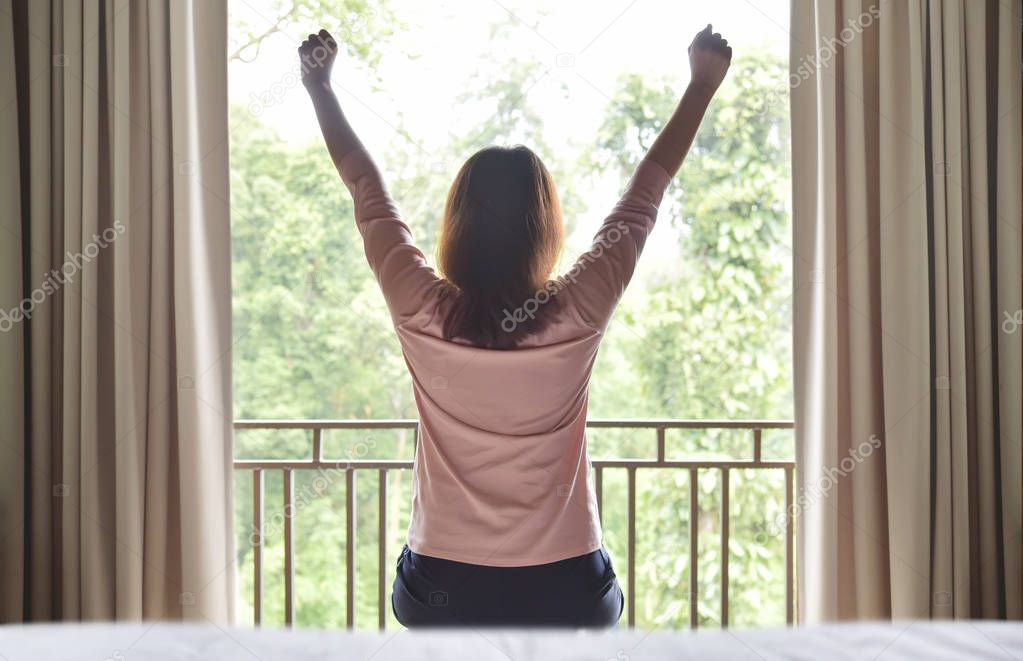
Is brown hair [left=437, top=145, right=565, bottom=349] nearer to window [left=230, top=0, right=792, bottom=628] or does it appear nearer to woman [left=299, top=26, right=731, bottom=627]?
woman [left=299, top=26, right=731, bottom=627]

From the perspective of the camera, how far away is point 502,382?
110 centimetres

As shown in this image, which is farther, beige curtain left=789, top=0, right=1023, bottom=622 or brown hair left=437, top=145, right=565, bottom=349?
beige curtain left=789, top=0, right=1023, bottom=622

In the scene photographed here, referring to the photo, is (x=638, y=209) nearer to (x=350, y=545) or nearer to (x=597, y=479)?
(x=597, y=479)

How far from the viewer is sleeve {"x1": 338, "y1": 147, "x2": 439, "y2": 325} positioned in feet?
3.71

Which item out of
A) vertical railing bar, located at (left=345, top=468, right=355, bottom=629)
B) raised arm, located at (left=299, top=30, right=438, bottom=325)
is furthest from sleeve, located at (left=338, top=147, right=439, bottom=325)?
vertical railing bar, located at (left=345, top=468, right=355, bottom=629)

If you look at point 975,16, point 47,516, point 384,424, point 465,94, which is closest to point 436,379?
point 384,424

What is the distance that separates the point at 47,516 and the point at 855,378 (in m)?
2.15

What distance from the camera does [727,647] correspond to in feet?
2.91

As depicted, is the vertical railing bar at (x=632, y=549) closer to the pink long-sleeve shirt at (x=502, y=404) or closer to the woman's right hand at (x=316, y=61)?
the pink long-sleeve shirt at (x=502, y=404)

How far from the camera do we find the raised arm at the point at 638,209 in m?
1.13

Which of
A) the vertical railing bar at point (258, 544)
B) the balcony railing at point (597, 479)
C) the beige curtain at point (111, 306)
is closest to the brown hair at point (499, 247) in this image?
the balcony railing at point (597, 479)

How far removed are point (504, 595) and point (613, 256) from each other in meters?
0.52

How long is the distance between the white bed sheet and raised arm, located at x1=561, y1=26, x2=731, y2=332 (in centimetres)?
45

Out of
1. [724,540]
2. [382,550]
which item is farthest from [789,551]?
[382,550]
